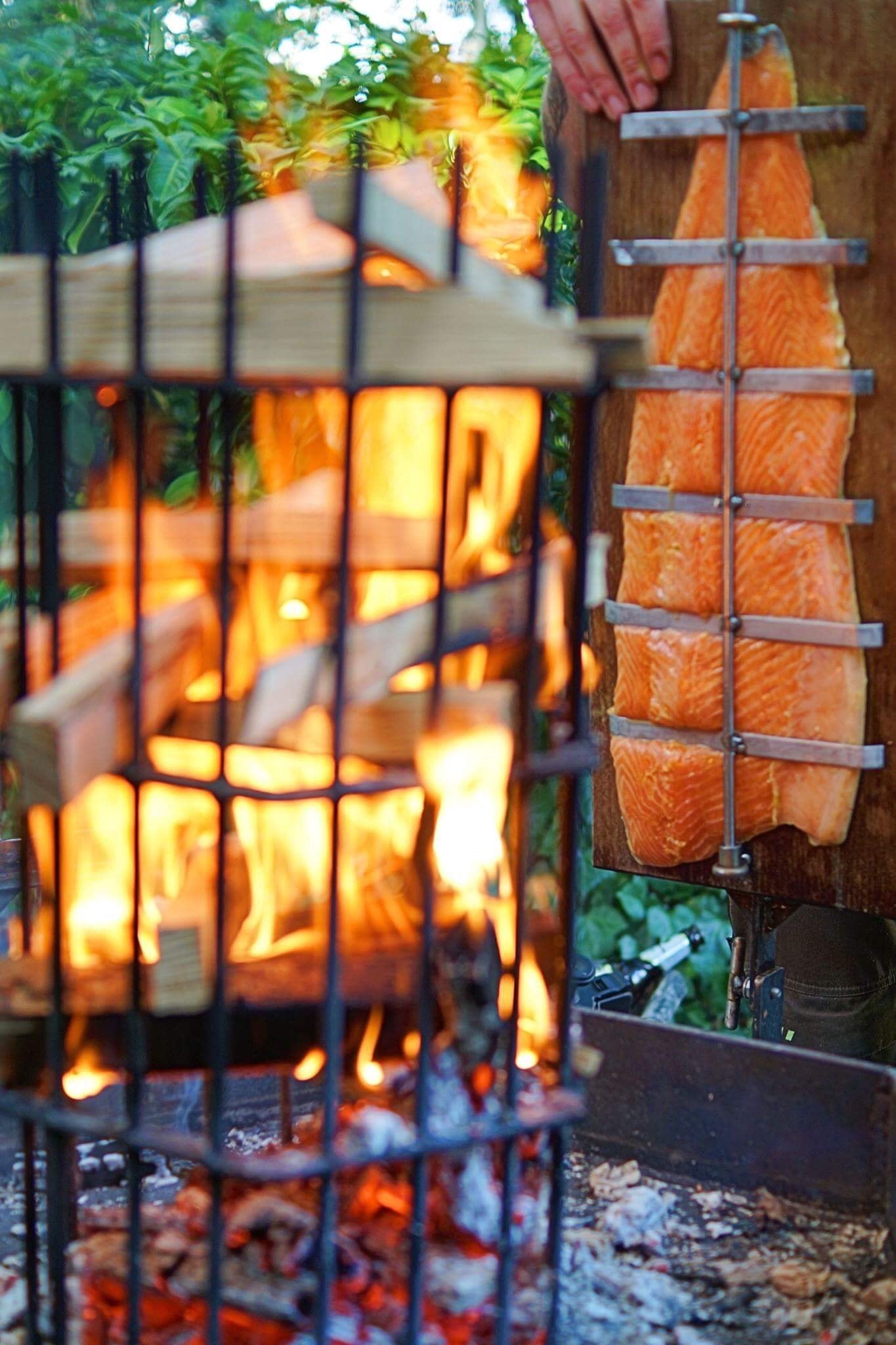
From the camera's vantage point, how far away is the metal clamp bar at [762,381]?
2.98m

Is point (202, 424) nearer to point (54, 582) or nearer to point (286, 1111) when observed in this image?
point (54, 582)

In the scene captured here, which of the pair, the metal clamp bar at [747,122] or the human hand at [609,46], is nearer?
the metal clamp bar at [747,122]

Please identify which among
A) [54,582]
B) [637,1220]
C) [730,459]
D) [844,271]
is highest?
[844,271]

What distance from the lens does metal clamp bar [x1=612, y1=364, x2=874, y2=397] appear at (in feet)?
9.79

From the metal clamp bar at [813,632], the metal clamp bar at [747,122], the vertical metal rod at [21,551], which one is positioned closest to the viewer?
the vertical metal rod at [21,551]

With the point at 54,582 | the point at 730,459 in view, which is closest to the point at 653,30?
the point at 730,459

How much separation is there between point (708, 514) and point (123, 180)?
178 centimetres

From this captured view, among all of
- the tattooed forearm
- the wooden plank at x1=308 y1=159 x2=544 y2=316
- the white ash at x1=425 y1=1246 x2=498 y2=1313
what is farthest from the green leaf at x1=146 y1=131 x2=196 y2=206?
the white ash at x1=425 y1=1246 x2=498 y2=1313

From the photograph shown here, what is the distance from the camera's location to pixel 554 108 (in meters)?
3.38

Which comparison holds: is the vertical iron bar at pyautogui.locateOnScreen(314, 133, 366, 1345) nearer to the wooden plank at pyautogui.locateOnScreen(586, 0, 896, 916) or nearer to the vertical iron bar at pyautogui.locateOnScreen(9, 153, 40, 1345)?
the vertical iron bar at pyautogui.locateOnScreen(9, 153, 40, 1345)

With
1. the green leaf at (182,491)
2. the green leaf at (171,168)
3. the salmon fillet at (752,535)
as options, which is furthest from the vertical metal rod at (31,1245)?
the green leaf at (171,168)

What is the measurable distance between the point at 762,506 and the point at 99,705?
162 centimetres

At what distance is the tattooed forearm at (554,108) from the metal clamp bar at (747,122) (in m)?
0.21

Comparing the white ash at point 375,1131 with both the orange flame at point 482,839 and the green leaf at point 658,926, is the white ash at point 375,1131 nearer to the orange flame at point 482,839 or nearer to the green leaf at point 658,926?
the orange flame at point 482,839
